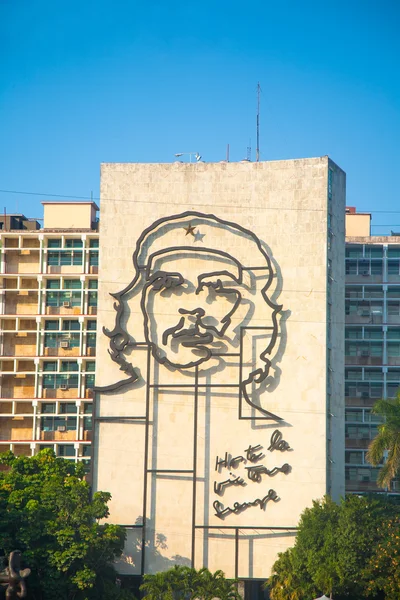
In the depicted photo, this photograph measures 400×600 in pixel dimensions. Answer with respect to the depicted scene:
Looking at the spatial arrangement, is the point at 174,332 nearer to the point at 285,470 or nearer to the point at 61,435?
the point at 285,470

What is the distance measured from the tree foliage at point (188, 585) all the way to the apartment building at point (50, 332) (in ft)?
74.4

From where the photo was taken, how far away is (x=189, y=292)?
2004 inches

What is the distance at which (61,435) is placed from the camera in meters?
68.2

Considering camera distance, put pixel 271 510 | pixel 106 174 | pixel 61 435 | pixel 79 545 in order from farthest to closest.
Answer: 1. pixel 61 435
2. pixel 106 174
3. pixel 271 510
4. pixel 79 545

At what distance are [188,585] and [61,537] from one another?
581cm

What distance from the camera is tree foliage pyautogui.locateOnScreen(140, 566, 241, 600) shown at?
44750 mm

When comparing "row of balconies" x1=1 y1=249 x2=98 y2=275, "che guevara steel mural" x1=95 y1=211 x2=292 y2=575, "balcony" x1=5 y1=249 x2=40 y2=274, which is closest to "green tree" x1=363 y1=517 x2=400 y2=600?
"che guevara steel mural" x1=95 y1=211 x2=292 y2=575

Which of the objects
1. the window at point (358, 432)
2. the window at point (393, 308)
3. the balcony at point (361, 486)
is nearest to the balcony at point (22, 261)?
the window at point (358, 432)

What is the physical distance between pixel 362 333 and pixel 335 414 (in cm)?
2018

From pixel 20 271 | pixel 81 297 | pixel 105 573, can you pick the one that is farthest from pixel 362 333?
pixel 105 573

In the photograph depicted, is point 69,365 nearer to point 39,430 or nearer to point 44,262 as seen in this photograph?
point 39,430

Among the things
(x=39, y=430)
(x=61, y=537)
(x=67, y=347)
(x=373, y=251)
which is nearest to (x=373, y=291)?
(x=373, y=251)

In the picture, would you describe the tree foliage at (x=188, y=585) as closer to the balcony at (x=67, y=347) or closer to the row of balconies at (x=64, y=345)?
the row of balconies at (x=64, y=345)

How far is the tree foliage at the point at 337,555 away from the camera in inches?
1775
